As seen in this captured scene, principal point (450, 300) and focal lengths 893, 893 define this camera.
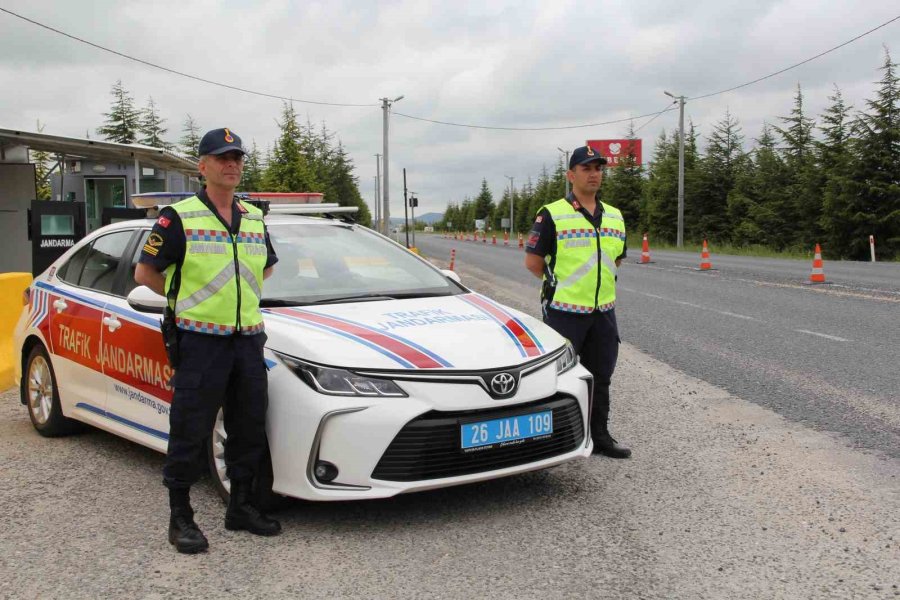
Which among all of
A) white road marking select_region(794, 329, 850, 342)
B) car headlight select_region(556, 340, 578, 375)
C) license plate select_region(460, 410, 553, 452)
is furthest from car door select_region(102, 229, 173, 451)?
white road marking select_region(794, 329, 850, 342)

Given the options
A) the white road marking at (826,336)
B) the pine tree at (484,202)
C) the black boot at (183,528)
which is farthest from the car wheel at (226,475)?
the pine tree at (484,202)

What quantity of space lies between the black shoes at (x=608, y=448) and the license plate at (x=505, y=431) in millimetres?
1124

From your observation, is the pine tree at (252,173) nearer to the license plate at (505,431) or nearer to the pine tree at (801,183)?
the pine tree at (801,183)

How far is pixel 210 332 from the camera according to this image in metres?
3.84

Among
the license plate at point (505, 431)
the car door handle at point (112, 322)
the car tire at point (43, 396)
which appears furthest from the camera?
the car tire at point (43, 396)

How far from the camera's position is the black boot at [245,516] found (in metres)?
3.97

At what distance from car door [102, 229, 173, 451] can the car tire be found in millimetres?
825

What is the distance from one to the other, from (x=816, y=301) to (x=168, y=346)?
12.6 m

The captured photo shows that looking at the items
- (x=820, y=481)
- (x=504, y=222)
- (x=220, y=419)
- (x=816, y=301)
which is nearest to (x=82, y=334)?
(x=220, y=419)

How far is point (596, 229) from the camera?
5.24 meters

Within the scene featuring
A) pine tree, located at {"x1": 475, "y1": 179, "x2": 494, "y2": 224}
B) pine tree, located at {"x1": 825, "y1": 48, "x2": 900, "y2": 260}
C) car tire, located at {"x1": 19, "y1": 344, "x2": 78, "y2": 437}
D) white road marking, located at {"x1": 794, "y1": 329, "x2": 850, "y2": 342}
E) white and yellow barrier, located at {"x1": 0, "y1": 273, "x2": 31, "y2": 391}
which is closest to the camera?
car tire, located at {"x1": 19, "y1": 344, "x2": 78, "y2": 437}

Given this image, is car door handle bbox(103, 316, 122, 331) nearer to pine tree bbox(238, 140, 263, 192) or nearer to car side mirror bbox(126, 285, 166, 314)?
car side mirror bbox(126, 285, 166, 314)

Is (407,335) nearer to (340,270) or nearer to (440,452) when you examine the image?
(440,452)

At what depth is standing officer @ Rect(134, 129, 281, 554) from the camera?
3.83 m
